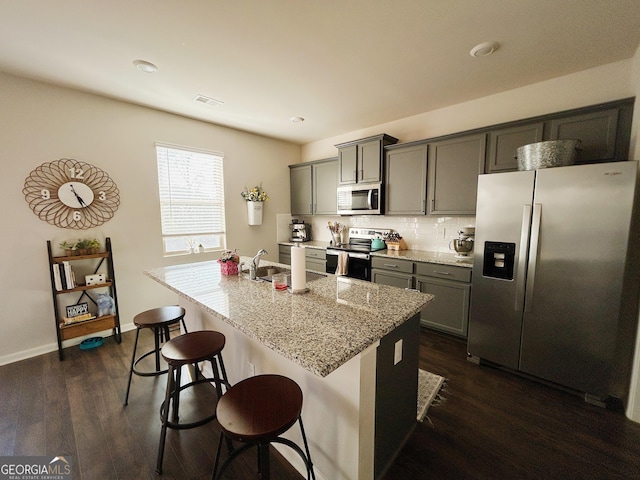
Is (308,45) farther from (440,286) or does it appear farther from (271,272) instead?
(440,286)

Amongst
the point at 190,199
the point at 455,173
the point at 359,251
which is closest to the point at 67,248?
the point at 190,199

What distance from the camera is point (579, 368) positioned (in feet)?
6.36

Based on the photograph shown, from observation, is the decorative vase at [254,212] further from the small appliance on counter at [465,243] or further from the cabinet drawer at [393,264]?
the small appliance on counter at [465,243]

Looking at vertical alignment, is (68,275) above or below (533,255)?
below

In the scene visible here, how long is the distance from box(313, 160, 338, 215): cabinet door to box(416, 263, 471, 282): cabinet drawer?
5.59 ft

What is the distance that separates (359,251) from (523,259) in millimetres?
1832

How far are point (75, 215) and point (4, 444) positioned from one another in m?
2.04

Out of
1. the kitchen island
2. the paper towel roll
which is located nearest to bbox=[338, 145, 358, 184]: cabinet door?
the kitchen island

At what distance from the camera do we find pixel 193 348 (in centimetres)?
154

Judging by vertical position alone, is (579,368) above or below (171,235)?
below

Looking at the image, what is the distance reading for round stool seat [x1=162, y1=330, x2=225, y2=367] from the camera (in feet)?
4.70

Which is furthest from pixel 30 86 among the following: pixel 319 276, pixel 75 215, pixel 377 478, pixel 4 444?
pixel 377 478

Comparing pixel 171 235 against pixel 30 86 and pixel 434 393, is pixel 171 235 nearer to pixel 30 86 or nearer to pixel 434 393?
pixel 30 86

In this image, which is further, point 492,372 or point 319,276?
point 492,372
